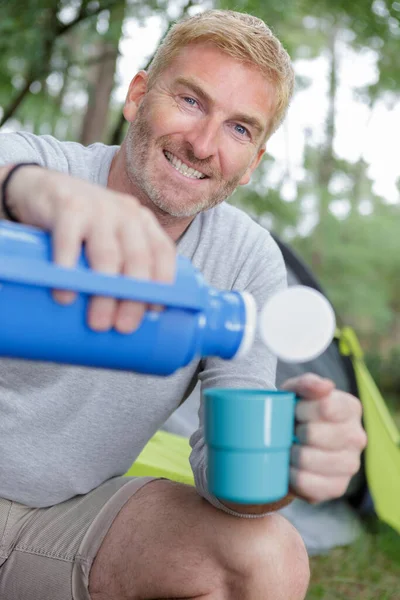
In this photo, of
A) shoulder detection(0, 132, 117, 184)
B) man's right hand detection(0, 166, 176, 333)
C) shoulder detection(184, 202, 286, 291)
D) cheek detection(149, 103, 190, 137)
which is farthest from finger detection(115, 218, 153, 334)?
cheek detection(149, 103, 190, 137)

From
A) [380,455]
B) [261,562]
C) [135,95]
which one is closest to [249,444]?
[261,562]

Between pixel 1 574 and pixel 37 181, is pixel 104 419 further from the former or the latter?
pixel 37 181

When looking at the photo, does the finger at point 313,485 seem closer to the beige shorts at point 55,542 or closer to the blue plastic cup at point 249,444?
the blue plastic cup at point 249,444

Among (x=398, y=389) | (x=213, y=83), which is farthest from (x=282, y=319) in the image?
(x=398, y=389)

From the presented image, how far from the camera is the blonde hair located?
4.65 ft

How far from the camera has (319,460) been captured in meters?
0.75

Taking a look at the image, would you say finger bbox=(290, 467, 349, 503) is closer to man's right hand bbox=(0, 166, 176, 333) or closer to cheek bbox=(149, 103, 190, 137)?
man's right hand bbox=(0, 166, 176, 333)

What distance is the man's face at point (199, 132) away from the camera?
143 cm

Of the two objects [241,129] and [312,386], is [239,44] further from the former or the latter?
[312,386]

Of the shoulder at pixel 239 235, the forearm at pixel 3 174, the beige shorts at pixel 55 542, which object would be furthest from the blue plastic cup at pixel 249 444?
the shoulder at pixel 239 235

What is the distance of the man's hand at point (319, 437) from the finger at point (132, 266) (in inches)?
8.7

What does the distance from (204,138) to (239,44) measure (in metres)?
0.20

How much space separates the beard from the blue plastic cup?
2.57ft

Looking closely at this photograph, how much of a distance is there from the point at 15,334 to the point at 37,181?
0.60 ft
